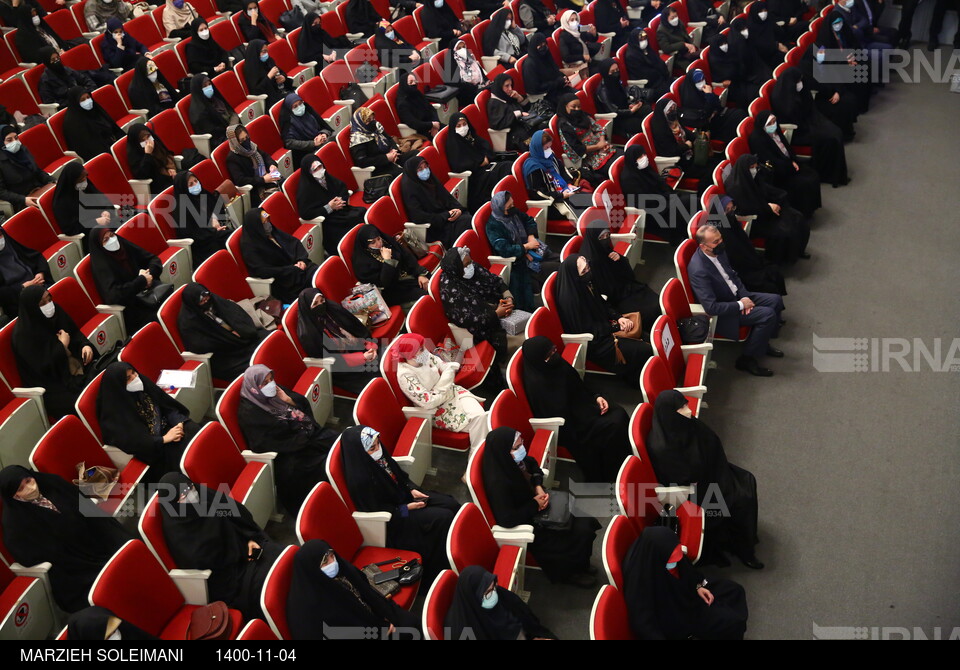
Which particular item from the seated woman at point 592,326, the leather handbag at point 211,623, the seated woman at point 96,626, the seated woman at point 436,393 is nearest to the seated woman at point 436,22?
the seated woman at point 592,326

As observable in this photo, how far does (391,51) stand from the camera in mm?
8305

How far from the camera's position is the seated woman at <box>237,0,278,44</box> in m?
8.52

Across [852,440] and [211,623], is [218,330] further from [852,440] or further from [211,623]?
[852,440]

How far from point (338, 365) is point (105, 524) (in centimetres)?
146

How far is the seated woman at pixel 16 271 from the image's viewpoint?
5.14 m

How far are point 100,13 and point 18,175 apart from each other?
3163mm

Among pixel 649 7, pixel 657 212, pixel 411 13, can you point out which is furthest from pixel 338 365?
pixel 649 7

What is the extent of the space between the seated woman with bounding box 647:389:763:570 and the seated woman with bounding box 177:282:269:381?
237cm

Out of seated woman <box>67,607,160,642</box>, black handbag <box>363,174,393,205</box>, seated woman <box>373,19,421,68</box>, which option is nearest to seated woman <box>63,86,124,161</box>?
black handbag <box>363,174,393,205</box>

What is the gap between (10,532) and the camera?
3.75m

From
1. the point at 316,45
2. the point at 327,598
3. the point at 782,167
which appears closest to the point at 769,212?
the point at 782,167

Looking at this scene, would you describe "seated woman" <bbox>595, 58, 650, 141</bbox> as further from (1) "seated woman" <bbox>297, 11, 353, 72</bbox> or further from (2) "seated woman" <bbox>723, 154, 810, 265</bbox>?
(1) "seated woman" <bbox>297, 11, 353, 72</bbox>

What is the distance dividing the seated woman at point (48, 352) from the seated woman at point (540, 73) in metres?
4.87

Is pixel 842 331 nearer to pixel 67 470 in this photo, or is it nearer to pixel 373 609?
pixel 373 609
